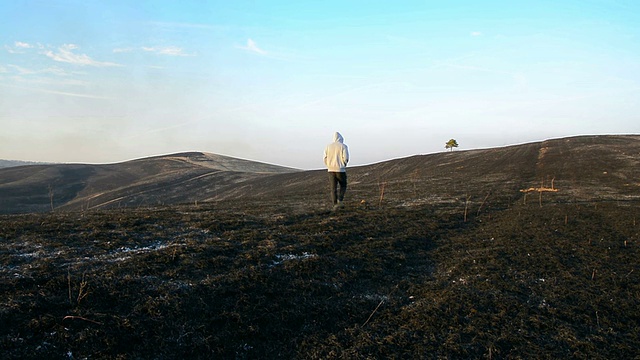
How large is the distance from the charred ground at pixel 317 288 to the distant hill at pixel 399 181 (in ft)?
19.1

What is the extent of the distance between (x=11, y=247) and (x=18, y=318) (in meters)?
4.04

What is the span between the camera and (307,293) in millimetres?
6434

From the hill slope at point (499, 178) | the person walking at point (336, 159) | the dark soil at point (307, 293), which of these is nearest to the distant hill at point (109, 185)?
the hill slope at point (499, 178)

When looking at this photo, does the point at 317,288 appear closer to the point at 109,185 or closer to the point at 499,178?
the point at 499,178

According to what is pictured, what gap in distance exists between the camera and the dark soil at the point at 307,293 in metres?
4.81

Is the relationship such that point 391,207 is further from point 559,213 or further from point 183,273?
point 183,273

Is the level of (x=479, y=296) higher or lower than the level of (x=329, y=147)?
lower

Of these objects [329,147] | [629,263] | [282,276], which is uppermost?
[329,147]

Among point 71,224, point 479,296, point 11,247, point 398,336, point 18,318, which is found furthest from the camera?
point 71,224

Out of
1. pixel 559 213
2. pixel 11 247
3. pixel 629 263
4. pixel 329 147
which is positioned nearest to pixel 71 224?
pixel 11 247

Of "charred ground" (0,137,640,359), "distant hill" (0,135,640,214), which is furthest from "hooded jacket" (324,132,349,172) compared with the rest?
"distant hill" (0,135,640,214)

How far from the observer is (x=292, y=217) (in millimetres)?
13180

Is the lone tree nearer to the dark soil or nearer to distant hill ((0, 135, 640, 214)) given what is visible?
distant hill ((0, 135, 640, 214))

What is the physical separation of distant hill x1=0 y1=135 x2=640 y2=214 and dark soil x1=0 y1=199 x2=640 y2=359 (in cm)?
676
